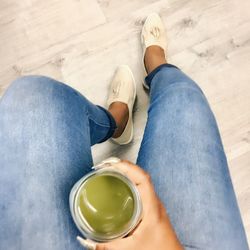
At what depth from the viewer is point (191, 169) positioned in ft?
2.17

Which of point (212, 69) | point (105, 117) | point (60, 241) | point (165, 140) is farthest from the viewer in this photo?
point (212, 69)

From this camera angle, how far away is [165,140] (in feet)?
2.30

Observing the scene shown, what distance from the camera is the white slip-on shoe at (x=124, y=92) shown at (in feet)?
3.24

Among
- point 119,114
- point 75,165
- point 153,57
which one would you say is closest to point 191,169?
point 75,165

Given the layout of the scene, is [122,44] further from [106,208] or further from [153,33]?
[106,208]

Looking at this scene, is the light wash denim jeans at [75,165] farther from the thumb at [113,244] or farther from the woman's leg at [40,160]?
the thumb at [113,244]

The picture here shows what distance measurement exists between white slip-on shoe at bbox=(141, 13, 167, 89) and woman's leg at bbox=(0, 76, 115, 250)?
416 mm

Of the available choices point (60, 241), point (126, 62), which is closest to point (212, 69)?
point (126, 62)

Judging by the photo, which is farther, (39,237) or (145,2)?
(145,2)

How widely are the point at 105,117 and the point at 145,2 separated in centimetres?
52

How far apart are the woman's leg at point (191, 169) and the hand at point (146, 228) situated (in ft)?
0.59

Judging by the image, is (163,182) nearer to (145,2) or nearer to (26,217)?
(26,217)

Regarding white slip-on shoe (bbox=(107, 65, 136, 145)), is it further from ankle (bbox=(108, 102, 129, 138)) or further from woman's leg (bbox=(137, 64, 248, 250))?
woman's leg (bbox=(137, 64, 248, 250))

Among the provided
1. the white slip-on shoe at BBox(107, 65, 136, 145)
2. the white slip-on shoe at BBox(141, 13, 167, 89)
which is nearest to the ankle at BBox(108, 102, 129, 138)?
the white slip-on shoe at BBox(107, 65, 136, 145)
